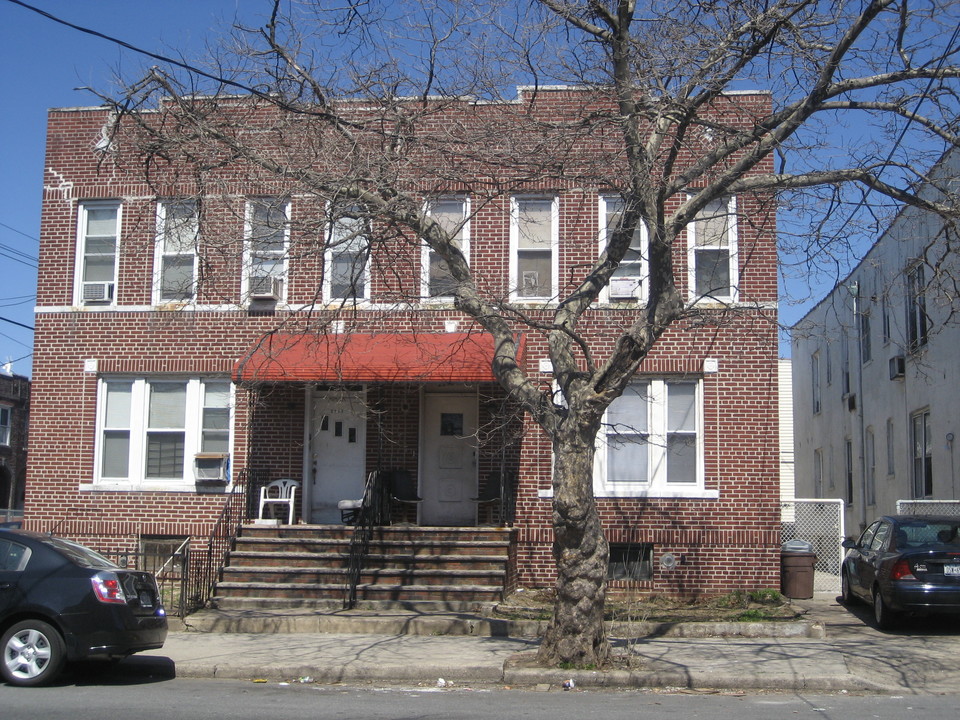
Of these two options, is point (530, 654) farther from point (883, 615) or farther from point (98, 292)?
point (98, 292)

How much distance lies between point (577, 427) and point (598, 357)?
18.8 feet

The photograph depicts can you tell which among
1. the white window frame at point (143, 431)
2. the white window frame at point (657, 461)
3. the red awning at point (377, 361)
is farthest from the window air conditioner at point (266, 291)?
the white window frame at point (657, 461)

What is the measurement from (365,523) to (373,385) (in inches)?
95.8

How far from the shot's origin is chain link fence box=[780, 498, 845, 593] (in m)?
17.9

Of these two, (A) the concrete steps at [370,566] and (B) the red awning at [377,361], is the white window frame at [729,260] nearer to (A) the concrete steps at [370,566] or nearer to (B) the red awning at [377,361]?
(B) the red awning at [377,361]

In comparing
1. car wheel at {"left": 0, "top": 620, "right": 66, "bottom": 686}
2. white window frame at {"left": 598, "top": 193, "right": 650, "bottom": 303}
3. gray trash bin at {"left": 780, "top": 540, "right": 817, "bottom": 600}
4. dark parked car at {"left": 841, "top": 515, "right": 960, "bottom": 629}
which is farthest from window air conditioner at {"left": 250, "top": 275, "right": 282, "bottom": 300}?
dark parked car at {"left": 841, "top": 515, "right": 960, "bottom": 629}

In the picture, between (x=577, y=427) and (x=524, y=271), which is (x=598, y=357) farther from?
(x=577, y=427)

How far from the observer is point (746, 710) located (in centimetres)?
905

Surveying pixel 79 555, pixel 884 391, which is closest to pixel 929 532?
pixel 79 555

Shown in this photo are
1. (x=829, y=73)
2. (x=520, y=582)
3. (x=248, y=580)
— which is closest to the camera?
(x=829, y=73)

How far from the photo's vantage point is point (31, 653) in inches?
377

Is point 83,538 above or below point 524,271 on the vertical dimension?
below

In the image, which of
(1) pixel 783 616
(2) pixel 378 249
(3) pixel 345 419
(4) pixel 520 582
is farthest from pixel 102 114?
(1) pixel 783 616

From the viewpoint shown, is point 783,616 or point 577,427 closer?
point 577,427
